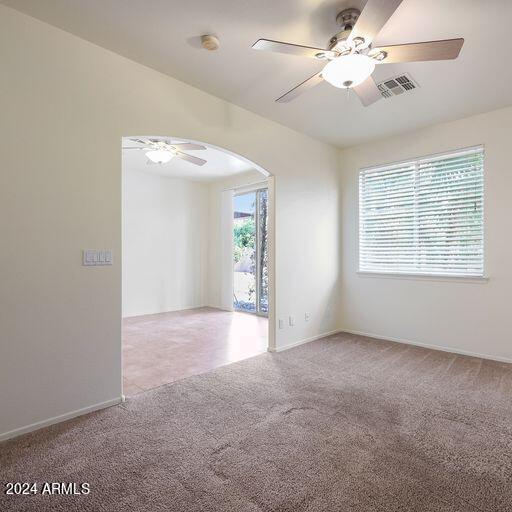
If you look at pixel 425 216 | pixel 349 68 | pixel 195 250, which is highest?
pixel 349 68

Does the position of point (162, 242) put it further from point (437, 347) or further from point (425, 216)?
point (437, 347)

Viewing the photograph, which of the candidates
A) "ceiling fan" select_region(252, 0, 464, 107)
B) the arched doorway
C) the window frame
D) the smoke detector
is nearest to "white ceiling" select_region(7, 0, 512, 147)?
the smoke detector

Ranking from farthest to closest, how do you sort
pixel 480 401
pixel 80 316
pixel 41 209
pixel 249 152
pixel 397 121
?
1. pixel 397 121
2. pixel 249 152
3. pixel 480 401
4. pixel 80 316
5. pixel 41 209

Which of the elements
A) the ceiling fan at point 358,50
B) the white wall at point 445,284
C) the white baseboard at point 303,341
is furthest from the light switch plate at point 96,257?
the white wall at point 445,284

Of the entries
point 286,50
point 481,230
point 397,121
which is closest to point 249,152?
point 286,50

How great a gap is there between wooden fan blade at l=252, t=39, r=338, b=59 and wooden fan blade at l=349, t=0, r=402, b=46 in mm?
195

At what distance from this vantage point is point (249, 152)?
12.0 ft

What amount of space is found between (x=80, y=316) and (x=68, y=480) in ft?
3.55

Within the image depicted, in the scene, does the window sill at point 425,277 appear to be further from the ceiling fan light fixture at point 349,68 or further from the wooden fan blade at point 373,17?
the wooden fan blade at point 373,17

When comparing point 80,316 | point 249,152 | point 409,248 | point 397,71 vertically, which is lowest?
point 80,316

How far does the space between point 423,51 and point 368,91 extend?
0.54 meters

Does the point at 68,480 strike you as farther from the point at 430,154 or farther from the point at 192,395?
the point at 430,154

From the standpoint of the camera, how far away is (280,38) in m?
2.41

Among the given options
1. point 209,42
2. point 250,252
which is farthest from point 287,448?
point 250,252
